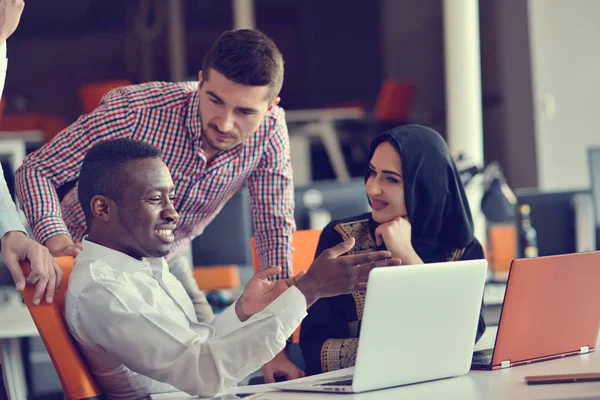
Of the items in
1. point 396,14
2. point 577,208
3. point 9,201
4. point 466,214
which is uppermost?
point 396,14

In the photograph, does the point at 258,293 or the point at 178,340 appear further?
the point at 258,293

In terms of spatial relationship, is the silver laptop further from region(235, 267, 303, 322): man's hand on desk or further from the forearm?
the forearm

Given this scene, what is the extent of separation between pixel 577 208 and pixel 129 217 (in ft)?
8.31

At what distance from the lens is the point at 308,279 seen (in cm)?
151

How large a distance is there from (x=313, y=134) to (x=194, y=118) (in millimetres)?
6464

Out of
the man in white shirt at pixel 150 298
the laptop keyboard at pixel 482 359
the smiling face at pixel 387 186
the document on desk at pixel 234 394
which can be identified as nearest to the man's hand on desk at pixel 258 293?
the man in white shirt at pixel 150 298

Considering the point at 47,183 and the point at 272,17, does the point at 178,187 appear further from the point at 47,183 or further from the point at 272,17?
the point at 272,17

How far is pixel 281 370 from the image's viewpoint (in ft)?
7.02

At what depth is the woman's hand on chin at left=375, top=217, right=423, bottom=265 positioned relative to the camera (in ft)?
6.86

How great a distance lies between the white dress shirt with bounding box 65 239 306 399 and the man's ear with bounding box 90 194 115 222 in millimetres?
115

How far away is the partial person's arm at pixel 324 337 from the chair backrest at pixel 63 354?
603 mm

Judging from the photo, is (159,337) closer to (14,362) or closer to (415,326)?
(415,326)

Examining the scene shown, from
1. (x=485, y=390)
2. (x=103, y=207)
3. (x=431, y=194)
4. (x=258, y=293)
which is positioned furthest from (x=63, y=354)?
(x=431, y=194)

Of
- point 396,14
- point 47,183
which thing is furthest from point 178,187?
point 396,14
